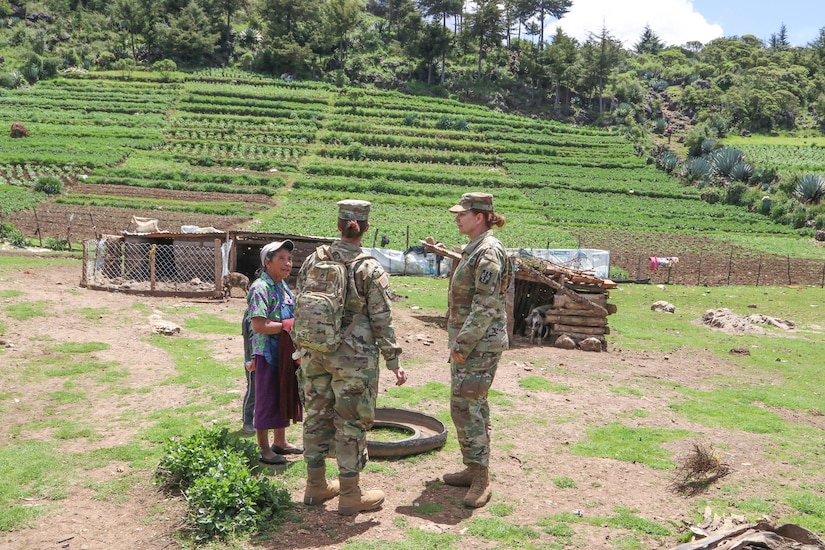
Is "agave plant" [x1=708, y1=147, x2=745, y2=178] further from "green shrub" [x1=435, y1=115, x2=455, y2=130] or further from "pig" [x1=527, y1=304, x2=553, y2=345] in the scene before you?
"pig" [x1=527, y1=304, x2=553, y2=345]

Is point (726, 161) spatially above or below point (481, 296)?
above

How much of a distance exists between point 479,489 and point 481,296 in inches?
65.5

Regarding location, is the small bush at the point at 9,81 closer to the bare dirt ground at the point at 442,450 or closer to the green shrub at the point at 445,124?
the green shrub at the point at 445,124

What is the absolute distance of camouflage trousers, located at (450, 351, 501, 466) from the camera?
5.79 m

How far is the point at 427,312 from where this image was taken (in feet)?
53.9

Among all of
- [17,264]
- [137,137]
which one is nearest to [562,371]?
[17,264]

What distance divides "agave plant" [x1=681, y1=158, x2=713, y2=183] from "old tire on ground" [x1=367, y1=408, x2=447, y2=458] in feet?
185

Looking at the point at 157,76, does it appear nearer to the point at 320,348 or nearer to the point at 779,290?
the point at 779,290

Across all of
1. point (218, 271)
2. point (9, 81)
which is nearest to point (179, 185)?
point (218, 271)

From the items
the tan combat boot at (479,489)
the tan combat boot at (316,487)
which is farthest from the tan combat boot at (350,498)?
the tan combat boot at (479,489)

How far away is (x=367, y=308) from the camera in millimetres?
5543

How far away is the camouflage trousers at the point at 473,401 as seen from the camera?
19.0 feet

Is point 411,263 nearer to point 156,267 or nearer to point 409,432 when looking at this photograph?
point 156,267

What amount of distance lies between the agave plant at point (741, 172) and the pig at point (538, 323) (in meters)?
48.5
